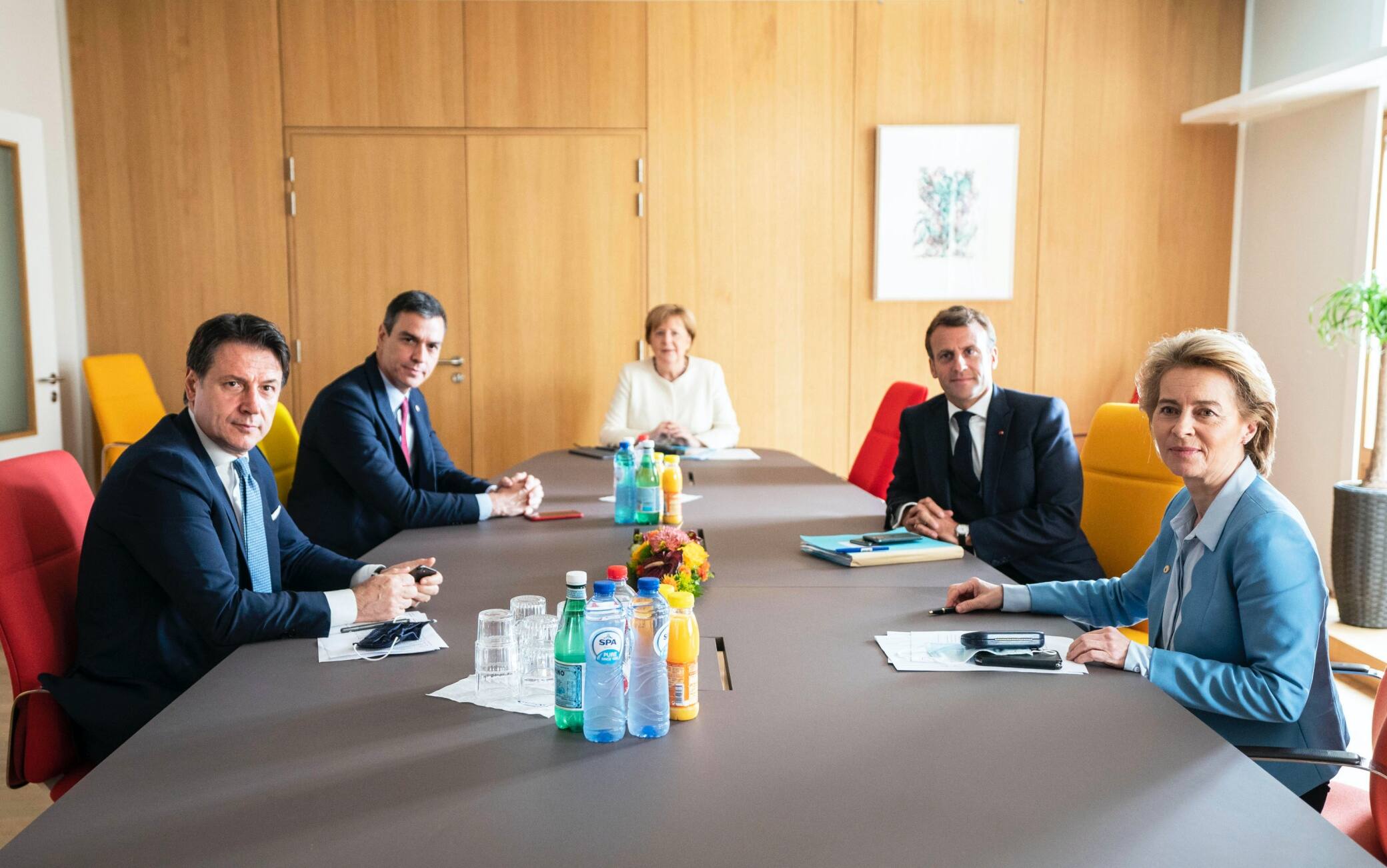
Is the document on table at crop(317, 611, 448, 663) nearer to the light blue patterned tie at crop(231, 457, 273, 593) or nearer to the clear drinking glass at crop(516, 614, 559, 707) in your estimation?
the clear drinking glass at crop(516, 614, 559, 707)

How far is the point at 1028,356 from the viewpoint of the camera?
5.63m

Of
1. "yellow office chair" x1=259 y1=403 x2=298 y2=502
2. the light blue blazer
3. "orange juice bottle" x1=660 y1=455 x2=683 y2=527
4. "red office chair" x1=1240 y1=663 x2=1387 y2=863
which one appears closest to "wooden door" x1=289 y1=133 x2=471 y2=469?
"yellow office chair" x1=259 y1=403 x2=298 y2=502

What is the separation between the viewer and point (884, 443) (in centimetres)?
421

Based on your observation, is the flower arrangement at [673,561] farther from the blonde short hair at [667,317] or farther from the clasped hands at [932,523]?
the blonde short hair at [667,317]

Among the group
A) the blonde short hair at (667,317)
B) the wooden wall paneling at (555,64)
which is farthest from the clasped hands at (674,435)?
the wooden wall paneling at (555,64)

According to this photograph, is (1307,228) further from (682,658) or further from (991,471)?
(682,658)

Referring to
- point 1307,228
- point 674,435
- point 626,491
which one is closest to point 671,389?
point 674,435

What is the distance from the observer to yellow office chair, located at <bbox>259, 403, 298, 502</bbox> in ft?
12.3

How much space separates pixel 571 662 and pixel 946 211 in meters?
4.65

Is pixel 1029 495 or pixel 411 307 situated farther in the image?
pixel 411 307

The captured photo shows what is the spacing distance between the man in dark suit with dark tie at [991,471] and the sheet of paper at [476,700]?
151 centimetres

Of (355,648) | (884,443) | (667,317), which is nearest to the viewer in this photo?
(355,648)

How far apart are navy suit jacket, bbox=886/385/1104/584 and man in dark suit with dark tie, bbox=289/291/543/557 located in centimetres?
124

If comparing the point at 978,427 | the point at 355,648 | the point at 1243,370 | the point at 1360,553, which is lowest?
the point at 1360,553
